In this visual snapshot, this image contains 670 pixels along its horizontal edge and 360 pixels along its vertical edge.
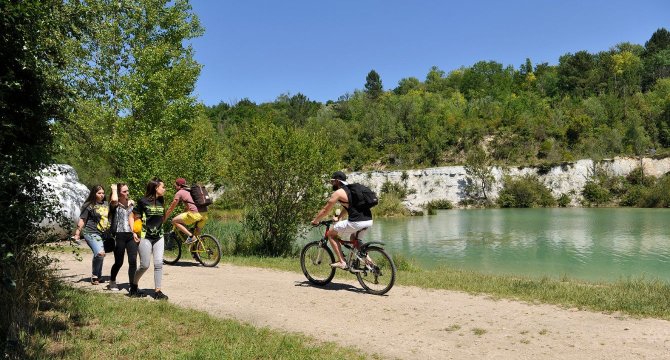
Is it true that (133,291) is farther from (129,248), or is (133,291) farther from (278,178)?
(278,178)

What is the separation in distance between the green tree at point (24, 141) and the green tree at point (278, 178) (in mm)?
9003

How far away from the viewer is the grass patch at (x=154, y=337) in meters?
5.06

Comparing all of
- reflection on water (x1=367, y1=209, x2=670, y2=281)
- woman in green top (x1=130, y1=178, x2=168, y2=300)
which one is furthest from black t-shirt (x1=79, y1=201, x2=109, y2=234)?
reflection on water (x1=367, y1=209, x2=670, y2=281)

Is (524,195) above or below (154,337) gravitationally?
above

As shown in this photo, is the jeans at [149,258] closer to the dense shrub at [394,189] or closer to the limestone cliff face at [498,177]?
the dense shrub at [394,189]

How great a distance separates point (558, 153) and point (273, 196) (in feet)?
261

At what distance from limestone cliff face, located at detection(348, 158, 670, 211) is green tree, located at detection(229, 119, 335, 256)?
189ft

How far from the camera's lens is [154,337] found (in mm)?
5633

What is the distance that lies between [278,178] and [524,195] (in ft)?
215

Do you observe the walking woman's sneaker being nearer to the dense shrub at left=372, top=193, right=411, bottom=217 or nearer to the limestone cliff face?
the dense shrub at left=372, top=193, right=411, bottom=217

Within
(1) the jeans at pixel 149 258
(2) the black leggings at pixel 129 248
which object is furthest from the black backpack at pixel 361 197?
(2) the black leggings at pixel 129 248

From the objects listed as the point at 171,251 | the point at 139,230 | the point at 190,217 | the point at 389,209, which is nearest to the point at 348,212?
the point at 139,230

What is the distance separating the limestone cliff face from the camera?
7394 centimetres

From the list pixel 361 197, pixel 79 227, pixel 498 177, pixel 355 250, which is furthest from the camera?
pixel 498 177
